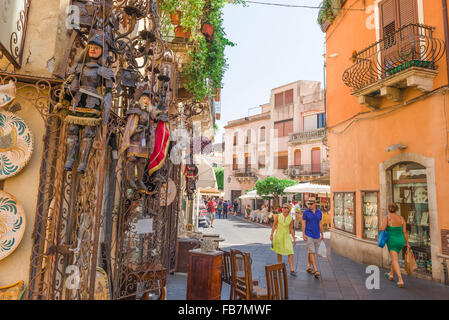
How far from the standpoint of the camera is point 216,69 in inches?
322

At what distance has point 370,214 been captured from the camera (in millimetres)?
9133

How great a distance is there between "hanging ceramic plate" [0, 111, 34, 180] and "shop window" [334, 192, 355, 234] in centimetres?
941

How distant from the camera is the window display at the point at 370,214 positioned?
8852 millimetres

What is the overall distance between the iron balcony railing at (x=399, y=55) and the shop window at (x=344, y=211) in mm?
3762

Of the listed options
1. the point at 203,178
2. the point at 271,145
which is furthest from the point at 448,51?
the point at 271,145

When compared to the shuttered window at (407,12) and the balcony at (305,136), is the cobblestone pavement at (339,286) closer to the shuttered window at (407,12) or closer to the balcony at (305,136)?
the shuttered window at (407,12)

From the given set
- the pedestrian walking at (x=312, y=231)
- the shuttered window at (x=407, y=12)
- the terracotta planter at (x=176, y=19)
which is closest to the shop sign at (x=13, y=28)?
the terracotta planter at (x=176, y=19)

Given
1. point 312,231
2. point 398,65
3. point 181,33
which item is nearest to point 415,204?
point 312,231

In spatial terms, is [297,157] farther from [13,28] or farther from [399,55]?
[13,28]

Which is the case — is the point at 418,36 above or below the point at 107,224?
above

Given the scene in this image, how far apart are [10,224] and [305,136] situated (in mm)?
28079

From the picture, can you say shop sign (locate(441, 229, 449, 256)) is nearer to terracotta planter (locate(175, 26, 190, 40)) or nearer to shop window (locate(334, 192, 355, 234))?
shop window (locate(334, 192, 355, 234))
